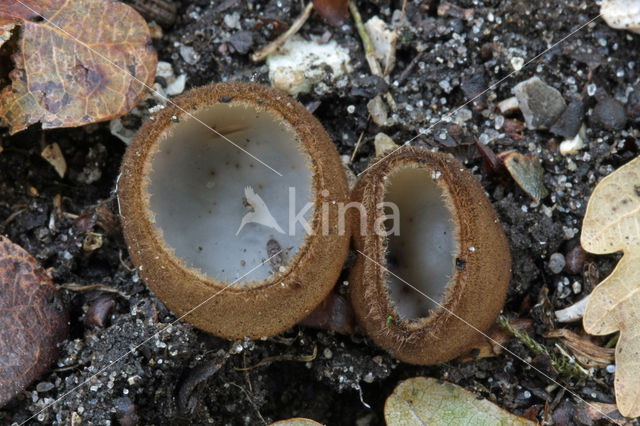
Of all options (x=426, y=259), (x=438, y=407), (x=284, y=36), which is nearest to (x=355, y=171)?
(x=426, y=259)

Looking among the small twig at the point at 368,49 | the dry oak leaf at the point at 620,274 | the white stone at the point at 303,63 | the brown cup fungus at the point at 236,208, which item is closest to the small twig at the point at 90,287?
the brown cup fungus at the point at 236,208

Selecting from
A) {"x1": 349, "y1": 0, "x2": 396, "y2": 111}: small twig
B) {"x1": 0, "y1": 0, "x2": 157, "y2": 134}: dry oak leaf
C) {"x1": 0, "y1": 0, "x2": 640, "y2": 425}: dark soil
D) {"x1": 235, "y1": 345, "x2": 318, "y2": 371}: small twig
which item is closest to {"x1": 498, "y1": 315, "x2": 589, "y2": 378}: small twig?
{"x1": 0, "y1": 0, "x2": 640, "y2": 425}: dark soil

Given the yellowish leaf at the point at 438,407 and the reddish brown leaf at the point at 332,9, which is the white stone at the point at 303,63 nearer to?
the reddish brown leaf at the point at 332,9

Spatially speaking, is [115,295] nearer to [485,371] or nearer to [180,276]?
[180,276]

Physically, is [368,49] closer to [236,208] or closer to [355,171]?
[355,171]

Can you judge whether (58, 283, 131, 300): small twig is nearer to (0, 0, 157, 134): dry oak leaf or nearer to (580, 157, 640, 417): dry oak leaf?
(0, 0, 157, 134): dry oak leaf

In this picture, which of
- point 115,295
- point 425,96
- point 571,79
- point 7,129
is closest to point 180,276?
point 115,295
